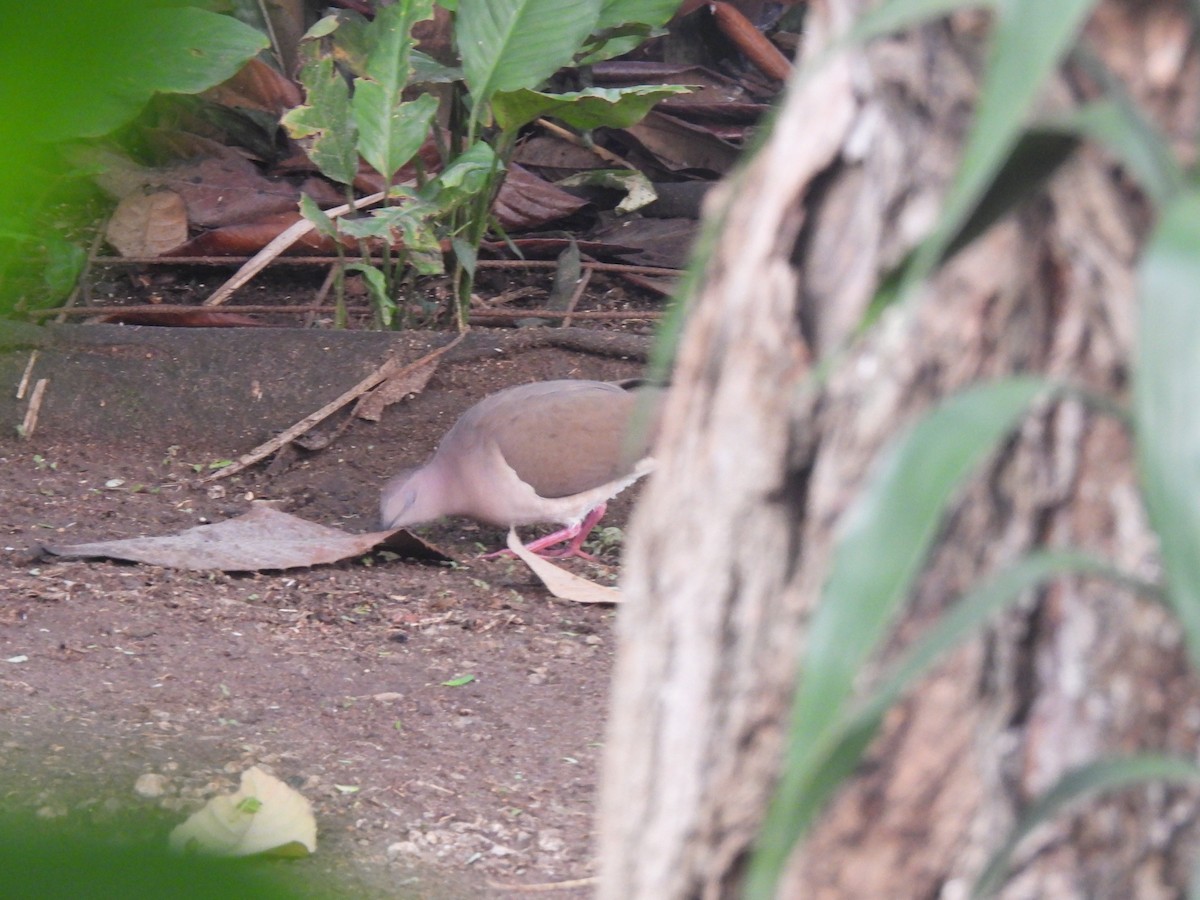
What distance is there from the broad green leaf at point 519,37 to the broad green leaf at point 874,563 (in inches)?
163

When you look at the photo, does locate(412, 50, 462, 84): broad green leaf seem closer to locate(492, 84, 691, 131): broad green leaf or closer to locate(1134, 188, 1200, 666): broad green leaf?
locate(492, 84, 691, 131): broad green leaf

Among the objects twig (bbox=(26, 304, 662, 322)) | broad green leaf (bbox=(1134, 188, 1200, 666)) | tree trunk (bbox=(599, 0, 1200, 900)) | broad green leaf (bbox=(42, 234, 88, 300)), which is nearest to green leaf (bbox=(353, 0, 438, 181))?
twig (bbox=(26, 304, 662, 322))

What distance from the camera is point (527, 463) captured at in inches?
166

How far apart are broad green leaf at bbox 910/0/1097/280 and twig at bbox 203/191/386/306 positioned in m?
4.79

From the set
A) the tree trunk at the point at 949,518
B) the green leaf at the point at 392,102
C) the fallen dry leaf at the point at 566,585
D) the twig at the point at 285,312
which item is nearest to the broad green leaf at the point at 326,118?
the green leaf at the point at 392,102

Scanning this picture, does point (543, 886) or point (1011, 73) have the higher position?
point (1011, 73)

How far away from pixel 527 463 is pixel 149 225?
2146mm

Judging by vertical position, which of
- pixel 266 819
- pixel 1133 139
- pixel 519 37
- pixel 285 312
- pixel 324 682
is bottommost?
pixel 324 682

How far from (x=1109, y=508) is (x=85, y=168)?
55 cm

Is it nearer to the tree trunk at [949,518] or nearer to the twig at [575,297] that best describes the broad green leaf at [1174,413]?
the tree trunk at [949,518]

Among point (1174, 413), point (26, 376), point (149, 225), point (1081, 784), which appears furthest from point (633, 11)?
point (1174, 413)

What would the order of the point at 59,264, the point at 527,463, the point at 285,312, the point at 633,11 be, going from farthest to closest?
the point at 285,312 → the point at 633,11 → the point at 527,463 → the point at 59,264

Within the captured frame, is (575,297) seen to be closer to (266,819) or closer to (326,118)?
(326,118)

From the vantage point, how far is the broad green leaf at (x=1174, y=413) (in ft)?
1.48
